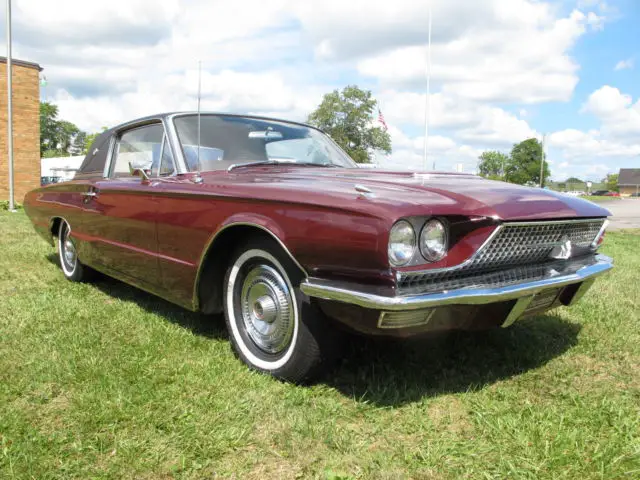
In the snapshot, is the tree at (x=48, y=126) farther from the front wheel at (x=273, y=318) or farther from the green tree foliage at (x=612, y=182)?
the green tree foliage at (x=612, y=182)

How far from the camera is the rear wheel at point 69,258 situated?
484 cm

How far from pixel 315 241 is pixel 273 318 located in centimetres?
61

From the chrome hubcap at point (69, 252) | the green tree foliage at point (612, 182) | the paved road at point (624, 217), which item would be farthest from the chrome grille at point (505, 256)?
the green tree foliage at point (612, 182)

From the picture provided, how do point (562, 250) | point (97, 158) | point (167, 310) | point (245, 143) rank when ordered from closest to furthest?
point (562, 250), point (245, 143), point (167, 310), point (97, 158)

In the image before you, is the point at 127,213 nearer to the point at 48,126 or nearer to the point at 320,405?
the point at 320,405

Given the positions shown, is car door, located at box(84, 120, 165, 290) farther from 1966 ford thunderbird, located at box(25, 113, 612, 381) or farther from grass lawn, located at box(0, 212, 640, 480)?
grass lawn, located at box(0, 212, 640, 480)

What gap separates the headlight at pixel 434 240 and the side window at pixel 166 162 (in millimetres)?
1894

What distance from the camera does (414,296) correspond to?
2.12 m

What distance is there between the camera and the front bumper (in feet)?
6.86

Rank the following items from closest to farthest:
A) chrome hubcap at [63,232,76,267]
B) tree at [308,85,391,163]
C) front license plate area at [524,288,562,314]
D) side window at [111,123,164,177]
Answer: front license plate area at [524,288,562,314] < side window at [111,123,164,177] < chrome hubcap at [63,232,76,267] < tree at [308,85,391,163]

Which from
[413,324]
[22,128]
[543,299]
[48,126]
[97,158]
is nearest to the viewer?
[413,324]

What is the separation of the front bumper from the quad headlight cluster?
5.6 inches

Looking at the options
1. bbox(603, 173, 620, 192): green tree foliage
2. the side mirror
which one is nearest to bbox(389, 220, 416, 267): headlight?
the side mirror

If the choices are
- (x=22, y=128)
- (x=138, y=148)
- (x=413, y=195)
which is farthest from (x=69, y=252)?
(x=22, y=128)
